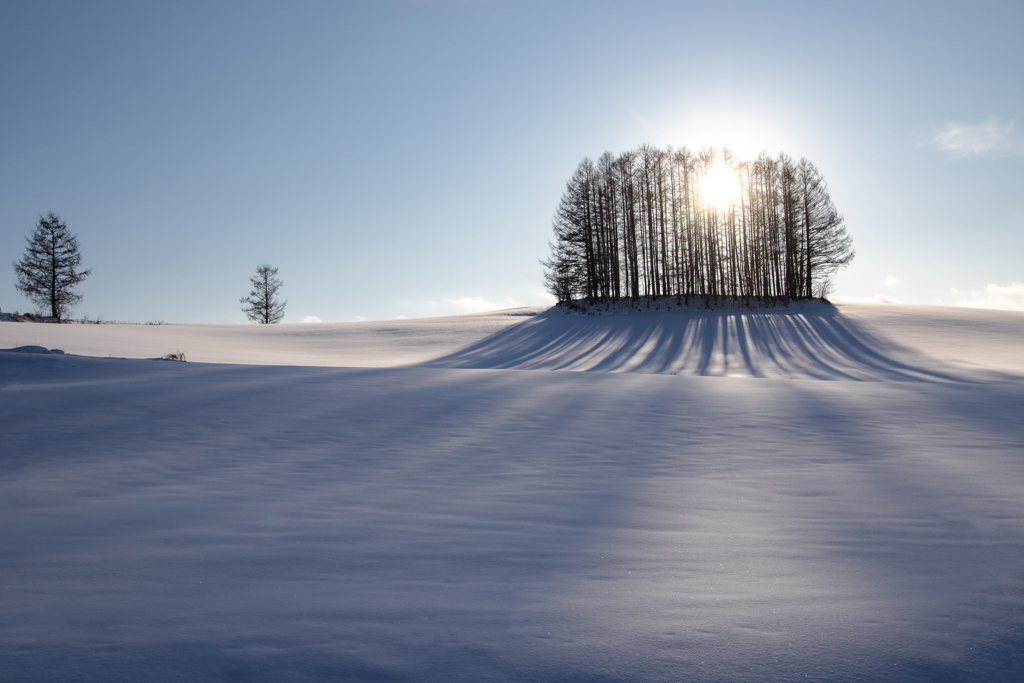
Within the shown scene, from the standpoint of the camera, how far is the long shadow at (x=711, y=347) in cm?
1497

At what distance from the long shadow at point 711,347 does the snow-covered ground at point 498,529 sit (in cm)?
826

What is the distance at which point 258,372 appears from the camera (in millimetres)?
7531

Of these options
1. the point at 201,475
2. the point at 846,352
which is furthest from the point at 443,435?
the point at 846,352

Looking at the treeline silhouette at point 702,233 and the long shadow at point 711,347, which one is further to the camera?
the treeline silhouette at point 702,233

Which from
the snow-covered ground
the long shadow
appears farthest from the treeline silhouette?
the snow-covered ground

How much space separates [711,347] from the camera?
19031 millimetres

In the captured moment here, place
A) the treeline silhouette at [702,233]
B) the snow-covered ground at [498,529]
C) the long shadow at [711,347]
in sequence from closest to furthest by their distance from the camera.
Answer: the snow-covered ground at [498,529]
the long shadow at [711,347]
the treeline silhouette at [702,233]

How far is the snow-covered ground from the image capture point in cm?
185

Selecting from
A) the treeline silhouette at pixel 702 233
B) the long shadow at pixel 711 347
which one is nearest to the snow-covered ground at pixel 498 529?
the long shadow at pixel 711 347

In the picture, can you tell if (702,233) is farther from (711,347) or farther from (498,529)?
(498,529)

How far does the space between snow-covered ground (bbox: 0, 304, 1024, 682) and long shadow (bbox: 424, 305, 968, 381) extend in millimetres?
8265

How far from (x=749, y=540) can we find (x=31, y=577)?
3.45 m

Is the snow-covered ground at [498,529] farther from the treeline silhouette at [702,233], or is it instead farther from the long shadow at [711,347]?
the treeline silhouette at [702,233]

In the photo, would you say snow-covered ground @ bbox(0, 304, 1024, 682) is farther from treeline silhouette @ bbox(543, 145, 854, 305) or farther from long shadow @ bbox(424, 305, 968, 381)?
treeline silhouette @ bbox(543, 145, 854, 305)
